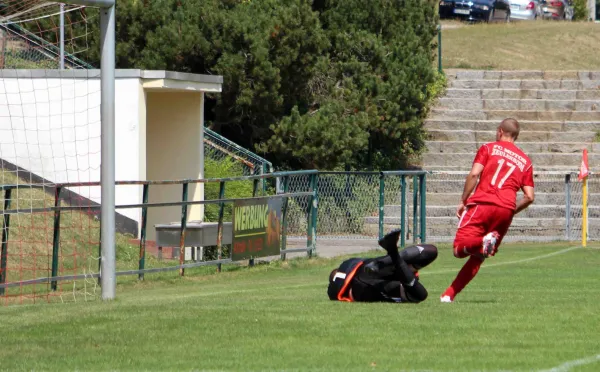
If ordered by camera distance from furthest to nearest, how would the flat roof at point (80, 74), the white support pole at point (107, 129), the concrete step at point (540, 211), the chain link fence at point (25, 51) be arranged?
the concrete step at point (540, 211), the chain link fence at point (25, 51), the flat roof at point (80, 74), the white support pole at point (107, 129)

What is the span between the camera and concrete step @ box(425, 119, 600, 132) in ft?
104

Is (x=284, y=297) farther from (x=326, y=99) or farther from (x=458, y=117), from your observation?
(x=458, y=117)

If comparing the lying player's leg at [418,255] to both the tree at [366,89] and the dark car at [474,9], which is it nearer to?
the tree at [366,89]

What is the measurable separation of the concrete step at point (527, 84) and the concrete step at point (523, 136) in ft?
10.6

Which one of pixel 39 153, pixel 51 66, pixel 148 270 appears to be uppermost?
pixel 51 66

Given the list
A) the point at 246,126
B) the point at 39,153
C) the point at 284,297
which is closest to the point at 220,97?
the point at 246,126

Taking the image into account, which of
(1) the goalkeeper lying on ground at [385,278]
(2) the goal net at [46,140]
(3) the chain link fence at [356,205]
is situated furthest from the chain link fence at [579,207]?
(1) the goalkeeper lying on ground at [385,278]

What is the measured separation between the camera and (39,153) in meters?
19.8

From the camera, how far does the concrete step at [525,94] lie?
33562 mm

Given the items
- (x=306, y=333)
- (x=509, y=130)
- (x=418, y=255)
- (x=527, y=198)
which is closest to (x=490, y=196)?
(x=527, y=198)

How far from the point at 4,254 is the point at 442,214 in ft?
45.6

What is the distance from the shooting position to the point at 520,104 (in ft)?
109

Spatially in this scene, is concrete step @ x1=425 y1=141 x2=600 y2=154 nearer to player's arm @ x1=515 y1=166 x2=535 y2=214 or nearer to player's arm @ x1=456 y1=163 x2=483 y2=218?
player's arm @ x1=515 y1=166 x2=535 y2=214

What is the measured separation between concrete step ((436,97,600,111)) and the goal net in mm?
13910
